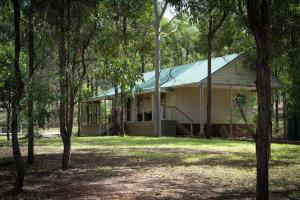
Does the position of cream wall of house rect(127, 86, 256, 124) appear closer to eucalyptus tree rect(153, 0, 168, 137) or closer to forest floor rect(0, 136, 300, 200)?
eucalyptus tree rect(153, 0, 168, 137)

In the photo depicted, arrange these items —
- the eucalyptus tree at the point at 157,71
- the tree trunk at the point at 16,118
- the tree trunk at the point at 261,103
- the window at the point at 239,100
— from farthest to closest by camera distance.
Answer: the eucalyptus tree at the point at 157,71 → the tree trunk at the point at 16,118 → the window at the point at 239,100 → the tree trunk at the point at 261,103

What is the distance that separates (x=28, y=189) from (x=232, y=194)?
4.09 meters

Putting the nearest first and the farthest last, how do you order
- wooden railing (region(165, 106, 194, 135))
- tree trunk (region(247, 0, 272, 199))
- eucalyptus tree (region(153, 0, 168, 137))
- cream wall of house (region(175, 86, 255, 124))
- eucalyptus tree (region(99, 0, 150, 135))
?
1. tree trunk (region(247, 0, 272, 199))
2. eucalyptus tree (region(99, 0, 150, 135))
3. eucalyptus tree (region(153, 0, 168, 137))
4. wooden railing (region(165, 106, 194, 135))
5. cream wall of house (region(175, 86, 255, 124))

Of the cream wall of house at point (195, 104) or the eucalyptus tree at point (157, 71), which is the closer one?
the eucalyptus tree at point (157, 71)

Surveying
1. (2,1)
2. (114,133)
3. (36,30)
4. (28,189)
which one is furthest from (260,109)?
(114,133)

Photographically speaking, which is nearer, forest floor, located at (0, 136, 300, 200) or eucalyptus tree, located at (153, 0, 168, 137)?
forest floor, located at (0, 136, 300, 200)

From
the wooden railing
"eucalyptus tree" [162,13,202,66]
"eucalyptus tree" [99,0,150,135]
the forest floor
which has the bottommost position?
the forest floor

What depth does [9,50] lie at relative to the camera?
23.2 meters

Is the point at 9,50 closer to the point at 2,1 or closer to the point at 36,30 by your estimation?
the point at 36,30

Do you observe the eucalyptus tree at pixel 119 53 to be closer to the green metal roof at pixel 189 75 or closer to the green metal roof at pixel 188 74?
the green metal roof at pixel 189 75

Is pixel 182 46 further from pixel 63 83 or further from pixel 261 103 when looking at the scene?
pixel 261 103

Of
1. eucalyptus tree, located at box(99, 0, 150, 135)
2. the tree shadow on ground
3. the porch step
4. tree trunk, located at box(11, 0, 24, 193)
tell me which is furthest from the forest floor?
the porch step

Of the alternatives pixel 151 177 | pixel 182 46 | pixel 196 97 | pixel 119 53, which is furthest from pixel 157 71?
pixel 182 46

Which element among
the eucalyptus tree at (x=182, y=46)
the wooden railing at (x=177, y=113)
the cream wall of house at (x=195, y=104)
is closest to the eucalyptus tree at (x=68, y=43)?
the wooden railing at (x=177, y=113)
